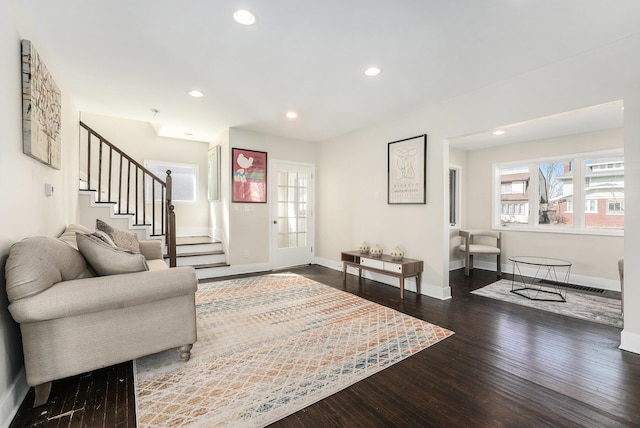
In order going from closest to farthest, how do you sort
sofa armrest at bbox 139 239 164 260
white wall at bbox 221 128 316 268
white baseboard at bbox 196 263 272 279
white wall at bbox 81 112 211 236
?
1. sofa armrest at bbox 139 239 164 260
2. white baseboard at bbox 196 263 272 279
3. white wall at bbox 221 128 316 268
4. white wall at bbox 81 112 211 236

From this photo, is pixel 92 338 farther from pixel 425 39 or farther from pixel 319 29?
pixel 425 39

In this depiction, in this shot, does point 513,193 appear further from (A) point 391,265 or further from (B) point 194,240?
(B) point 194,240

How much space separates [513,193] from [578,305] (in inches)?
102

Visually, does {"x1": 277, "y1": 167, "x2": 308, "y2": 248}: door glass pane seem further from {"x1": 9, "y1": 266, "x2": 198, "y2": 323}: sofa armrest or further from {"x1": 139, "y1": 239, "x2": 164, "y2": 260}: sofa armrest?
{"x1": 9, "y1": 266, "x2": 198, "y2": 323}: sofa armrest

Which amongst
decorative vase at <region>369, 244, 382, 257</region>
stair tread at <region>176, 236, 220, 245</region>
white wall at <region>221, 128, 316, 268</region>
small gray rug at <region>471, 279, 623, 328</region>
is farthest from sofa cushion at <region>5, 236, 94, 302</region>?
small gray rug at <region>471, 279, 623, 328</region>

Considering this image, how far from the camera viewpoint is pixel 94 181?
5227 mm

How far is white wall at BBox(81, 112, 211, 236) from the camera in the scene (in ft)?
17.6

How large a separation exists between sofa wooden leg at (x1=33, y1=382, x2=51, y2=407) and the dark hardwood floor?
0.11 ft

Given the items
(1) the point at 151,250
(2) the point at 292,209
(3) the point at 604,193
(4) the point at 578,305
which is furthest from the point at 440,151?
(1) the point at 151,250

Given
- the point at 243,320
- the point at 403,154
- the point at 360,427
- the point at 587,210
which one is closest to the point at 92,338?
the point at 243,320

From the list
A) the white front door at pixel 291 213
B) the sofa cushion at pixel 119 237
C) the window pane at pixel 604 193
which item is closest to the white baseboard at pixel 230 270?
the white front door at pixel 291 213

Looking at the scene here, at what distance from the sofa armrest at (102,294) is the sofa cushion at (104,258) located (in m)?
0.08

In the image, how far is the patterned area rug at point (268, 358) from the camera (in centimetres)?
166

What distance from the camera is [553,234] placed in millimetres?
4801
